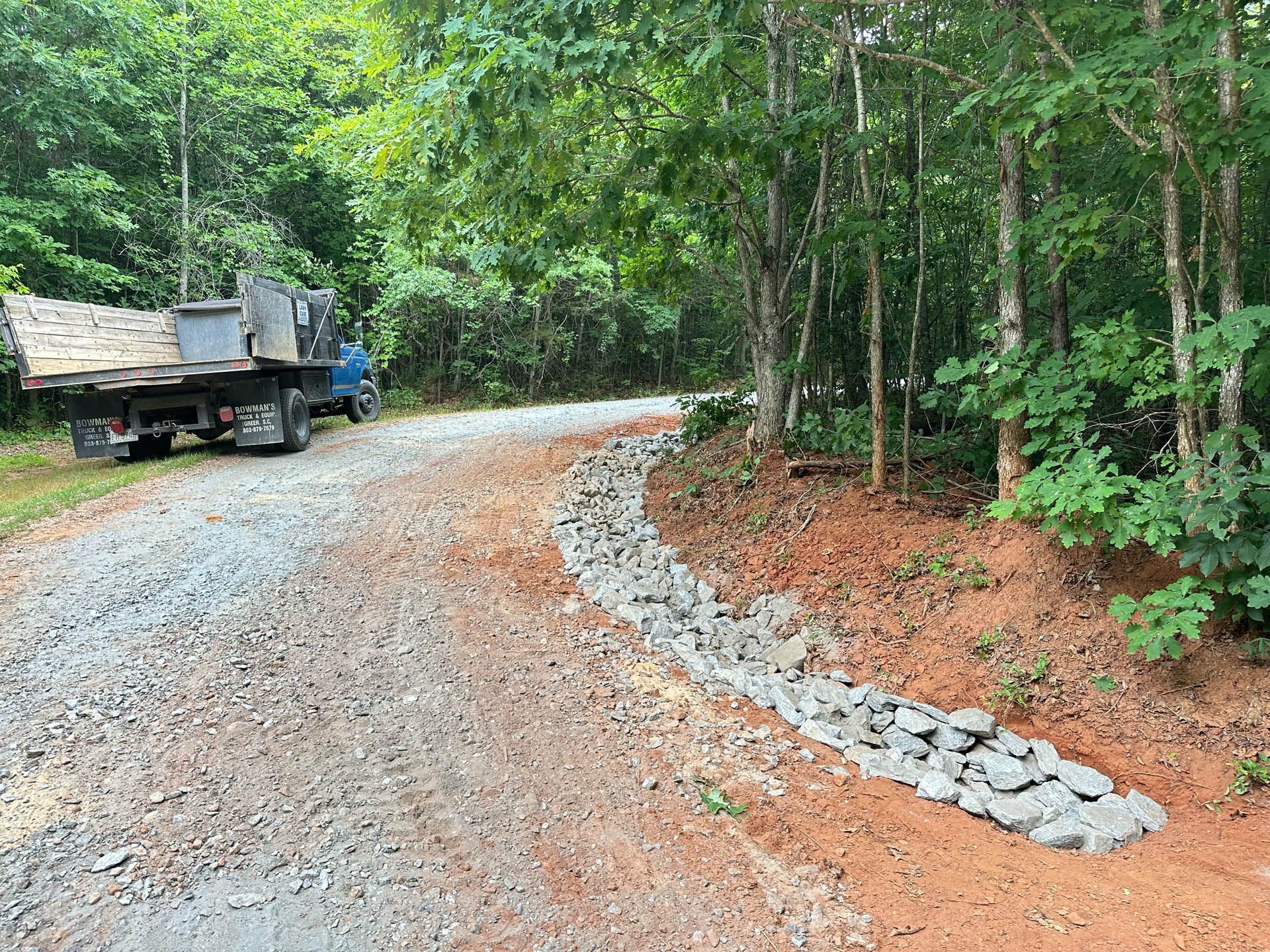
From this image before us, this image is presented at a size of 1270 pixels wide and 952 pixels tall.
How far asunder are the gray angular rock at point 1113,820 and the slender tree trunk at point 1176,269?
1791 millimetres

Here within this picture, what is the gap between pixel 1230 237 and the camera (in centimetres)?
338

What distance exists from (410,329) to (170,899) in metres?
19.0

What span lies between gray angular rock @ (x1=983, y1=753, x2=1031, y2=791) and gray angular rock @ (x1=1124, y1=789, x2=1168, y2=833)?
1.30 ft

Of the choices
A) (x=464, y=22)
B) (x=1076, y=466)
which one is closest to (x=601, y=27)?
(x=464, y=22)

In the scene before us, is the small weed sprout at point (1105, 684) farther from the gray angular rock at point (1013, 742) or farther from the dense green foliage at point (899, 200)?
the gray angular rock at point (1013, 742)

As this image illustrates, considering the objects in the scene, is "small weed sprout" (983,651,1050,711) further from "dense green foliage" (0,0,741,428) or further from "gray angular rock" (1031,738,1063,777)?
"dense green foliage" (0,0,741,428)

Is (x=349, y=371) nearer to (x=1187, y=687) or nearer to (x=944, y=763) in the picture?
(x=944, y=763)

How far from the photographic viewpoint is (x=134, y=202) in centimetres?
1401

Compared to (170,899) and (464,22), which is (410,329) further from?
(170,899)

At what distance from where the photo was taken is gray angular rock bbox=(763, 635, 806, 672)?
4172mm

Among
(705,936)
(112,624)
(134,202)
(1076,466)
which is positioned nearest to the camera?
(705,936)

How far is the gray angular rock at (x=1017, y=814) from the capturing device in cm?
295

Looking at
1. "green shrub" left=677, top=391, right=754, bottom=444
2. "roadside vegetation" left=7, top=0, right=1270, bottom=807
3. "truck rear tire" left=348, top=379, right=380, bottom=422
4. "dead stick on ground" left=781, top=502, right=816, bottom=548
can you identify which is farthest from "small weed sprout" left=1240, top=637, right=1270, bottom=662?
"truck rear tire" left=348, top=379, right=380, bottom=422

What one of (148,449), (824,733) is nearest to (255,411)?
(148,449)
